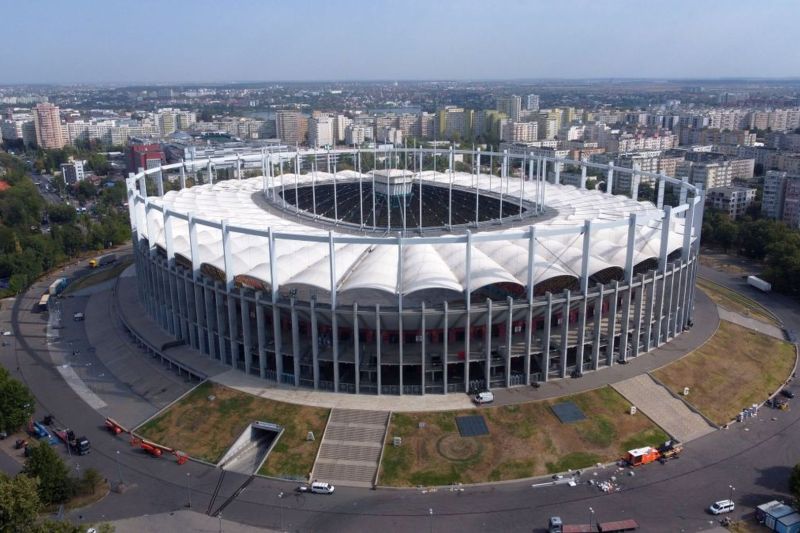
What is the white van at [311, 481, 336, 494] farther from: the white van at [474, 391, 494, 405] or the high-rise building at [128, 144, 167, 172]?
the high-rise building at [128, 144, 167, 172]

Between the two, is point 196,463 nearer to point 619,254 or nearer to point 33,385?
point 33,385

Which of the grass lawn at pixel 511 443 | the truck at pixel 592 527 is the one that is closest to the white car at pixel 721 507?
the truck at pixel 592 527

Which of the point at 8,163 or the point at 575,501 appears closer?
the point at 575,501

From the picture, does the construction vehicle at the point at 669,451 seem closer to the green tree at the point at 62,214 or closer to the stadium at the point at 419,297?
the stadium at the point at 419,297

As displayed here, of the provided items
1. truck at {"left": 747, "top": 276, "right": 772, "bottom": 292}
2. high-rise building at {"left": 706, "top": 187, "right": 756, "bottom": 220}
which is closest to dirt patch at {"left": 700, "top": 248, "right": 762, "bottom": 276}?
truck at {"left": 747, "top": 276, "right": 772, "bottom": 292}

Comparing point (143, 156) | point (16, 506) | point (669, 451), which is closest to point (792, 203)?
point (669, 451)

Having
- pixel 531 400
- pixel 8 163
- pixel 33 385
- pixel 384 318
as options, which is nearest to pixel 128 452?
pixel 33 385
